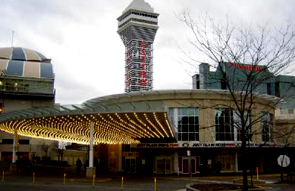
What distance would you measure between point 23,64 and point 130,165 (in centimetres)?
5400

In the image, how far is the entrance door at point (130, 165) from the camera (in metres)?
48.0

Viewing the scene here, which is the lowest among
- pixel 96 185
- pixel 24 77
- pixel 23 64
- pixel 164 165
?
pixel 96 185

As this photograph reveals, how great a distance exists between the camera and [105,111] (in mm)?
29516

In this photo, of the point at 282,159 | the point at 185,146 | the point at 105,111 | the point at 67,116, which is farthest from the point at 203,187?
the point at 185,146

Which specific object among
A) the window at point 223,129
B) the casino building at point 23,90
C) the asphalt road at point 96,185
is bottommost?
the asphalt road at point 96,185

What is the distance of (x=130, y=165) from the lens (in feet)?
159

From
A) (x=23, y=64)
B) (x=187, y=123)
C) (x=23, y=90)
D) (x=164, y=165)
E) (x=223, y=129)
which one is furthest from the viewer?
(x=23, y=64)

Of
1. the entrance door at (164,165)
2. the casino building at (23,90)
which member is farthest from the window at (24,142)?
the entrance door at (164,165)

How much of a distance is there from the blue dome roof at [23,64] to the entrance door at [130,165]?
48.3 m

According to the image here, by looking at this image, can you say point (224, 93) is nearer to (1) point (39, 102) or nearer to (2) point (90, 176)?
(2) point (90, 176)

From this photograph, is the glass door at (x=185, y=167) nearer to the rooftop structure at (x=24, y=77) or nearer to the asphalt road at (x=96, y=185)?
the asphalt road at (x=96, y=185)

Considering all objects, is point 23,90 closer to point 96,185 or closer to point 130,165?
point 130,165

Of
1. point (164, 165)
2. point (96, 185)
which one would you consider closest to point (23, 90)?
point (164, 165)

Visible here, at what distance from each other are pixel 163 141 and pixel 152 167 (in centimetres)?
343
